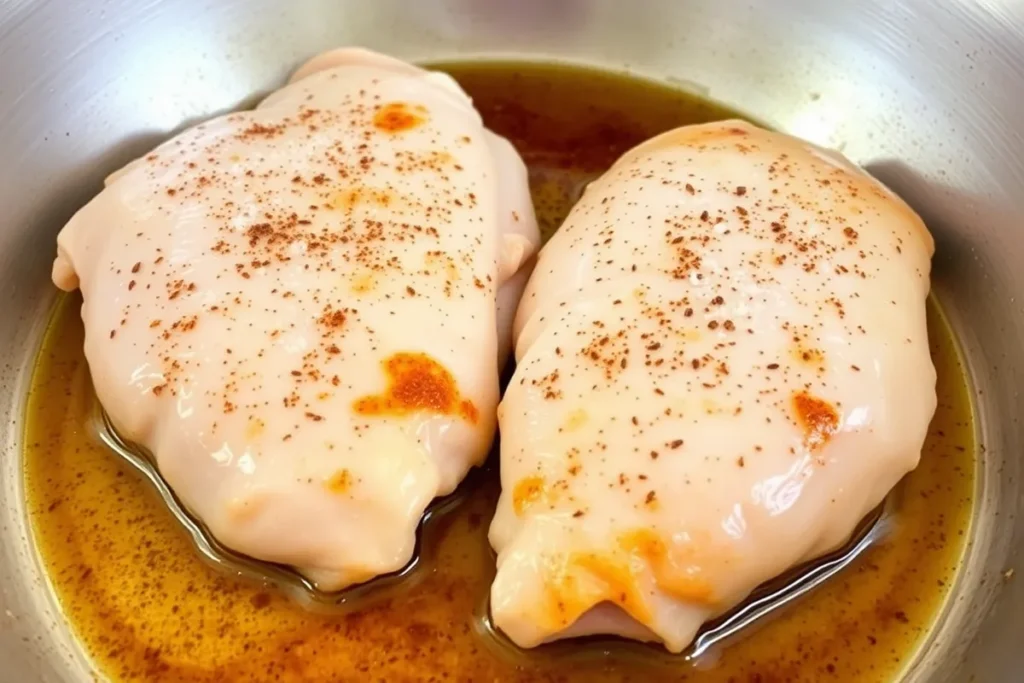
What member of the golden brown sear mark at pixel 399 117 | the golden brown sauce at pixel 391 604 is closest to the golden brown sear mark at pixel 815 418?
the golden brown sauce at pixel 391 604

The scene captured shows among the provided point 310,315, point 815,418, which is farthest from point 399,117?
point 815,418

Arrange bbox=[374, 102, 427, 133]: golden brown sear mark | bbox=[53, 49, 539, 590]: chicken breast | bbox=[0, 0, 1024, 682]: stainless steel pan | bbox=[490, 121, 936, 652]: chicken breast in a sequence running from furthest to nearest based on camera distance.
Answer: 1. bbox=[374, 102, 427, 133]: golden brown sear mark
2. bbox=[0, 0, 1024, 682]: stainless steel pan
3. bbox=[53, 49, 539, 590]: chicken breast
4. bbox=[490, 121, 936, 652]: chicken breast

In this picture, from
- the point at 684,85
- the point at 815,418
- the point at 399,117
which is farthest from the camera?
the point at 684,85

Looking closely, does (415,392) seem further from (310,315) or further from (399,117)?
(399,117)

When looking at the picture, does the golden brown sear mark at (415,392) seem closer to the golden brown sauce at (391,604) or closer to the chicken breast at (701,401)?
the chicken breast at (701,401)

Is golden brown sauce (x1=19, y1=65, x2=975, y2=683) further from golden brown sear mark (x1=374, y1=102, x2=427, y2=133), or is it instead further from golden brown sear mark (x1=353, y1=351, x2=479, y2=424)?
golden brown sear mark (x1=374, y1=102, x2=427, y2=133)

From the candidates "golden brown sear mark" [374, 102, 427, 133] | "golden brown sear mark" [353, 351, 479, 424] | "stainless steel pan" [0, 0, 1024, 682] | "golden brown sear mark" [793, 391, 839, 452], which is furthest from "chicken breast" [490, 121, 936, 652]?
"golden brown sear mark" [374, 102, 427, 133]

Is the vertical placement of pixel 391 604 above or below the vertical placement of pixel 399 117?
below
